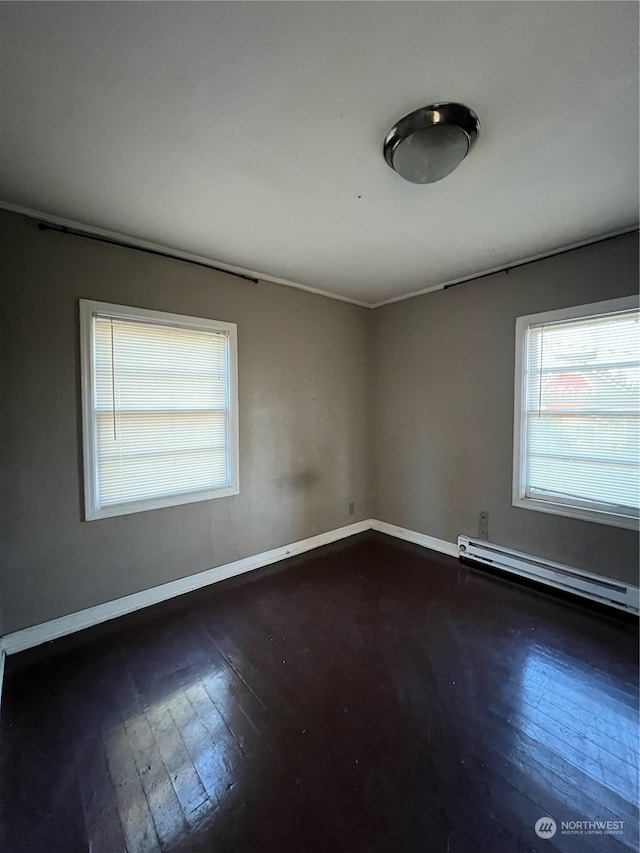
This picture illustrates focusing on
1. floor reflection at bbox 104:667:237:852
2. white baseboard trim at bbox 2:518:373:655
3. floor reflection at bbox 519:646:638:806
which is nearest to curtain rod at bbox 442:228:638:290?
floor reflection at bbox 519:646:638:806

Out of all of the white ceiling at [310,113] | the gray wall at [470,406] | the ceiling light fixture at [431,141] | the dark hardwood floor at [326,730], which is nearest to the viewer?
the white ceiling at [310,113]

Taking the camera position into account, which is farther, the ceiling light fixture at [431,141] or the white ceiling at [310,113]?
the ceiling light fixture at [431,141]

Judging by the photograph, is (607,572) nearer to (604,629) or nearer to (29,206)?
(604,629)

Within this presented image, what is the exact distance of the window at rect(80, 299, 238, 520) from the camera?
235cm

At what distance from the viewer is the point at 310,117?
1404mm

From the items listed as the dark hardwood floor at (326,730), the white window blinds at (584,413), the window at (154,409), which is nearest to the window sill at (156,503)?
the window at (154,409)

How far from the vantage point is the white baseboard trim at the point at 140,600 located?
6.95ft

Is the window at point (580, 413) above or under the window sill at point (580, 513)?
above

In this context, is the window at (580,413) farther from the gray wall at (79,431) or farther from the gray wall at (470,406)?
the gray wall at (79,431)

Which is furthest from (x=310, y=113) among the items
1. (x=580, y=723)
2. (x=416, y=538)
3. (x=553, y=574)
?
(x=416, y=538)

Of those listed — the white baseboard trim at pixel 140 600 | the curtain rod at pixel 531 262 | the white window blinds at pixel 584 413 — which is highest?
the curtain rod at pixel 531 262

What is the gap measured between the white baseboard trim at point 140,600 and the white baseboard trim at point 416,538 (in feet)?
2.36

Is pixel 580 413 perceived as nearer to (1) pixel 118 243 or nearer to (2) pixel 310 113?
(2) pixel 310 113

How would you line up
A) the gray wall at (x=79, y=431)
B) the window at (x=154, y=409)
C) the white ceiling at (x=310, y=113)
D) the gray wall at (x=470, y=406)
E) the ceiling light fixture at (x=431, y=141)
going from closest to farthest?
the white ceiling at (x=310, y=113), the ceiling light fixture at (x=431, y=141), the gray wall at (x=79, y=431), the window at (x=154, y=409), the gray wall at (x=470, y=406)
